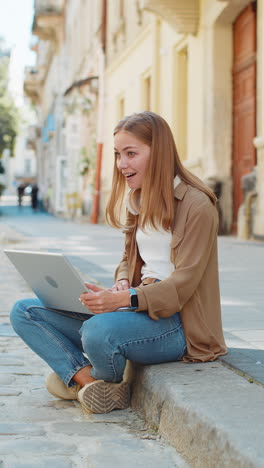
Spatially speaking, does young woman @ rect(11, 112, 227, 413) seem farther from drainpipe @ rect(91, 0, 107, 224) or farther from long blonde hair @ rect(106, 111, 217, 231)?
drainpipe @ rect(91, 0, 107, 224)

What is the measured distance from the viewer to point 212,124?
15.4 m

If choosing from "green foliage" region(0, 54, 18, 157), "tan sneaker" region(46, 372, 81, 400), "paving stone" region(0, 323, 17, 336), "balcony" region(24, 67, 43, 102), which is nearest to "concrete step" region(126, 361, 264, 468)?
"tan sneaker" region(46, 372, 81, 400)

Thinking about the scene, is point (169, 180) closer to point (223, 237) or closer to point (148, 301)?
point (148, 301)

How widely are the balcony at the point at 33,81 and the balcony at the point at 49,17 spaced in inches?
516

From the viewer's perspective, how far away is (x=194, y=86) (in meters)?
16.6

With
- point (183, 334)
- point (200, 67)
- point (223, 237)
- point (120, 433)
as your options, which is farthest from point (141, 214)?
point (200, 67)

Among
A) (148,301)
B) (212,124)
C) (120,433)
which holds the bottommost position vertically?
Result: (120,433)

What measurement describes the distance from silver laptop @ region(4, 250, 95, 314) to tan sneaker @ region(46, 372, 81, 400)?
346 millimetres

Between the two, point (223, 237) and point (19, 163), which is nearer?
point (223, 237)

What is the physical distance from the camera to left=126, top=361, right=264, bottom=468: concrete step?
2.61 m

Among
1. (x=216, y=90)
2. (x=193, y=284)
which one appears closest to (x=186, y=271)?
(x=193, y=284)

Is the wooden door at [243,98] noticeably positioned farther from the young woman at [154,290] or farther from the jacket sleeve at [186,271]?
the jacket sleeve at [186,271]

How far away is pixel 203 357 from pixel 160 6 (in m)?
13.7

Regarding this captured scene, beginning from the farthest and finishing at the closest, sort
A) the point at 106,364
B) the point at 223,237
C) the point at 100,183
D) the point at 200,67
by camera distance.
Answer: the point at 100,183, the point at 200,67, the point at 223,237, the point at 106,364
